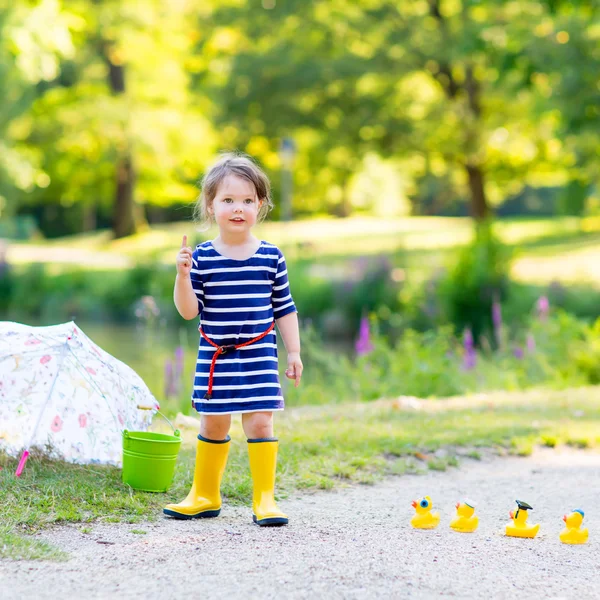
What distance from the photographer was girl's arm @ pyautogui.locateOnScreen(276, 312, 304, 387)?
166 inches

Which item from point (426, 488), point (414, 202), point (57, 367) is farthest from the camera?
point (414, 202)

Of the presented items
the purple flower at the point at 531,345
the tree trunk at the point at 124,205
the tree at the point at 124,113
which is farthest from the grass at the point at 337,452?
the tree trunk at the point at 124,205

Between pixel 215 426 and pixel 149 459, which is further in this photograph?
pixel 149 459

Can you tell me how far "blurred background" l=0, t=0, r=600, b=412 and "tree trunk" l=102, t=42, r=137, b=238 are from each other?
8 cm

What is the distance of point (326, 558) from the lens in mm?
3611

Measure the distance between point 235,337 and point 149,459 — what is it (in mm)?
720

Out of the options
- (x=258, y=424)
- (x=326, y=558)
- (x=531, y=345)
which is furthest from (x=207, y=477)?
(x=531, y=345)

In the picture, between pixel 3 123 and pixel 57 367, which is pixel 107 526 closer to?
pixel 57 367

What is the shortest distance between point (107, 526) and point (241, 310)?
106cm

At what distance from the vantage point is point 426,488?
5.08 m

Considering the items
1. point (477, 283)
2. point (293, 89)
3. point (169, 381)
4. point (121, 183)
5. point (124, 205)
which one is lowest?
point (169, 381)

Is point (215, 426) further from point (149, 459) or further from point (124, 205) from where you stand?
point (124, 205)

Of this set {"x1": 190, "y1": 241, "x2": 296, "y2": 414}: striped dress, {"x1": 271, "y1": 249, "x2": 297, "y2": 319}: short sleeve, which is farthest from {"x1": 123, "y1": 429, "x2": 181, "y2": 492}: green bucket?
{"x1": 271, "y1": 249, "x2": 297, "y2": 319}: short sleeve

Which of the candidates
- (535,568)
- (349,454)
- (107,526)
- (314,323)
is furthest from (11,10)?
(535,568)
